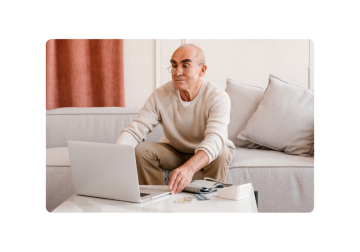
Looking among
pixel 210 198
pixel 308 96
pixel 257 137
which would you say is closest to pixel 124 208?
pixel 210 198

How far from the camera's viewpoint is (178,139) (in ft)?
6.31

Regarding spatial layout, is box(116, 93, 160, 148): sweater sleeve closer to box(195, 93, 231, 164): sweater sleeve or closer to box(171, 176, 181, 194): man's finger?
box(195, 93, 231, 164): sweater sleeve

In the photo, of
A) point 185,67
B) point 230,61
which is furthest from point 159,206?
point 230,61

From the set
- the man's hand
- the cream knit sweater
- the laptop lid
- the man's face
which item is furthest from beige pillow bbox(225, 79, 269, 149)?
the laptop lid

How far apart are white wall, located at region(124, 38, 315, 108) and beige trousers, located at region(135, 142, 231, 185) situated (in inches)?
41.7

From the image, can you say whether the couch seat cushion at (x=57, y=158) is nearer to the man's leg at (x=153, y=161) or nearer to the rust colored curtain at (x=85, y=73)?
the man's leg at (x=153, y=161)

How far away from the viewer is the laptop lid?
3.74 ft

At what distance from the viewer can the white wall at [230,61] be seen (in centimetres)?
281

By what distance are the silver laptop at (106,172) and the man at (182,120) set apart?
487 millimetres

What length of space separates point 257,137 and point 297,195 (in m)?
0.49

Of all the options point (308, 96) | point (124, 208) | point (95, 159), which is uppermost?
point (308, 96)

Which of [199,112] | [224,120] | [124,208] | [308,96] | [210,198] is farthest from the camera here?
[308,96]

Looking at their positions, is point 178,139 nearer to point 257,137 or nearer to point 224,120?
point 224,120

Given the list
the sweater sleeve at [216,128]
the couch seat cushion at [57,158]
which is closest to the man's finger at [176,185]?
the sweater sleeve at [216,128]
